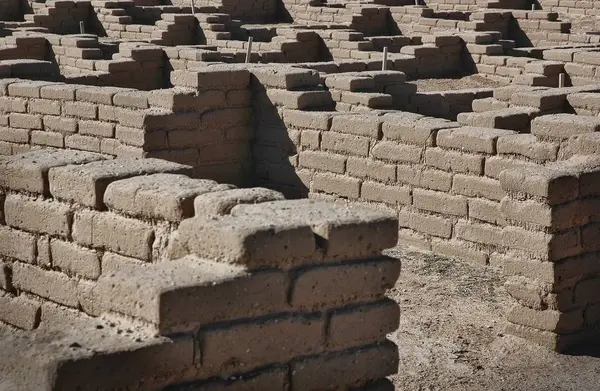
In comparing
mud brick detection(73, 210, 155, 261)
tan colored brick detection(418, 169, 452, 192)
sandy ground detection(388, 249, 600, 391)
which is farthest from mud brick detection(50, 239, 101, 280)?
tan colored brick detection(418, 169, 452, 192)

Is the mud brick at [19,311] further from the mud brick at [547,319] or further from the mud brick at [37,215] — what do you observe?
the mud brick at [547,319]

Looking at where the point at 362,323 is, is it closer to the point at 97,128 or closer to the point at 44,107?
the point at 97,128

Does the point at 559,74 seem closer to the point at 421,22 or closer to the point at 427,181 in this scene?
the point at 427,181

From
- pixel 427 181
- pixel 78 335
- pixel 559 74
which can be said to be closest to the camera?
pixel 78 335

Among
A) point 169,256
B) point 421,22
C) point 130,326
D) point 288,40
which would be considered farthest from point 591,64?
point 130,326

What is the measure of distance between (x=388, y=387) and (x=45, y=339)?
4.96ft

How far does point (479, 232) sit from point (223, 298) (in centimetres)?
501

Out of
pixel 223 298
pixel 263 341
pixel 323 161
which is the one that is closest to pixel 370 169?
pixel 323 161

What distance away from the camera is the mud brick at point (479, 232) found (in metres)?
9.07

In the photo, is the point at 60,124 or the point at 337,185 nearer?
the point at 337,185

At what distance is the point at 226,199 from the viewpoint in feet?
17.3

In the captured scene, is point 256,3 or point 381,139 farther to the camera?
point 256,3

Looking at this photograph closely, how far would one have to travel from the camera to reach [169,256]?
5.51 meters

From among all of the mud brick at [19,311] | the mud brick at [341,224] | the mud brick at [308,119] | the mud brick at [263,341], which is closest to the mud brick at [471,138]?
the mud brick at [308,119]
